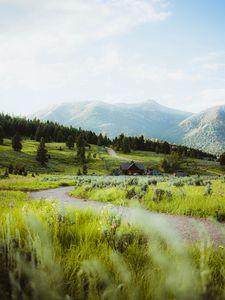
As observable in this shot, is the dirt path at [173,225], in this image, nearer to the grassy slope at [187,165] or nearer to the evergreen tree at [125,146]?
the grassy slope at [187,165]

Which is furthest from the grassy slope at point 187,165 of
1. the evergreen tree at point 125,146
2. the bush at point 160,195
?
the bush at point 160,195

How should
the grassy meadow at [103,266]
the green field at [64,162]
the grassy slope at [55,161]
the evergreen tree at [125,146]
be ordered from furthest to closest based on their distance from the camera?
the evergreen tree at [125,146], the green field at [64,162], the grassy slope at [55,161], the grassy meadow at [103,266]

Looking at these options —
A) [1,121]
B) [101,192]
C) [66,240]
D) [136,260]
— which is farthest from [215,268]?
[1,121]

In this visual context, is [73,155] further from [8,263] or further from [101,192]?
[8,263]

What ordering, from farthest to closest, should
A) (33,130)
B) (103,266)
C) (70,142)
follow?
(33,130) → (70,142) → (103,266)

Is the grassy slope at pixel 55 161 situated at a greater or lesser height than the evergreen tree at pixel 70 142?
lesser

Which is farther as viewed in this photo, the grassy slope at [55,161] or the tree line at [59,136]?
the tree line at [59,136]

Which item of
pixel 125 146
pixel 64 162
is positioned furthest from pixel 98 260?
pixel 125 146

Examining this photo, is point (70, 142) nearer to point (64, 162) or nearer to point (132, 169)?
point (64, 162)

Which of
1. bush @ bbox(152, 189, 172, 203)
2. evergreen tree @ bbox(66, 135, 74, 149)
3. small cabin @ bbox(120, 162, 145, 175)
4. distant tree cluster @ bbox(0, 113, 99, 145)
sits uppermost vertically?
distant tree cluster @ bbox(0, 113, 99, 145)

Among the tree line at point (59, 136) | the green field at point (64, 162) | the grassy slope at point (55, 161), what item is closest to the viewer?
the grassy slope at point (55, 161)

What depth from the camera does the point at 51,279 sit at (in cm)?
262

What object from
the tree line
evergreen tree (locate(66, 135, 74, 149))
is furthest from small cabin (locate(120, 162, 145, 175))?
evergreen tree (locate(66, 135, 74, 149))

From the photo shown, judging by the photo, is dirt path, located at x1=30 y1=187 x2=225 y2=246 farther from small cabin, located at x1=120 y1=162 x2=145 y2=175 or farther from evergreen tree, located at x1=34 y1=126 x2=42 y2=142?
evergreen tree, located at x1=34 y1=126 x2=42 y2=142
